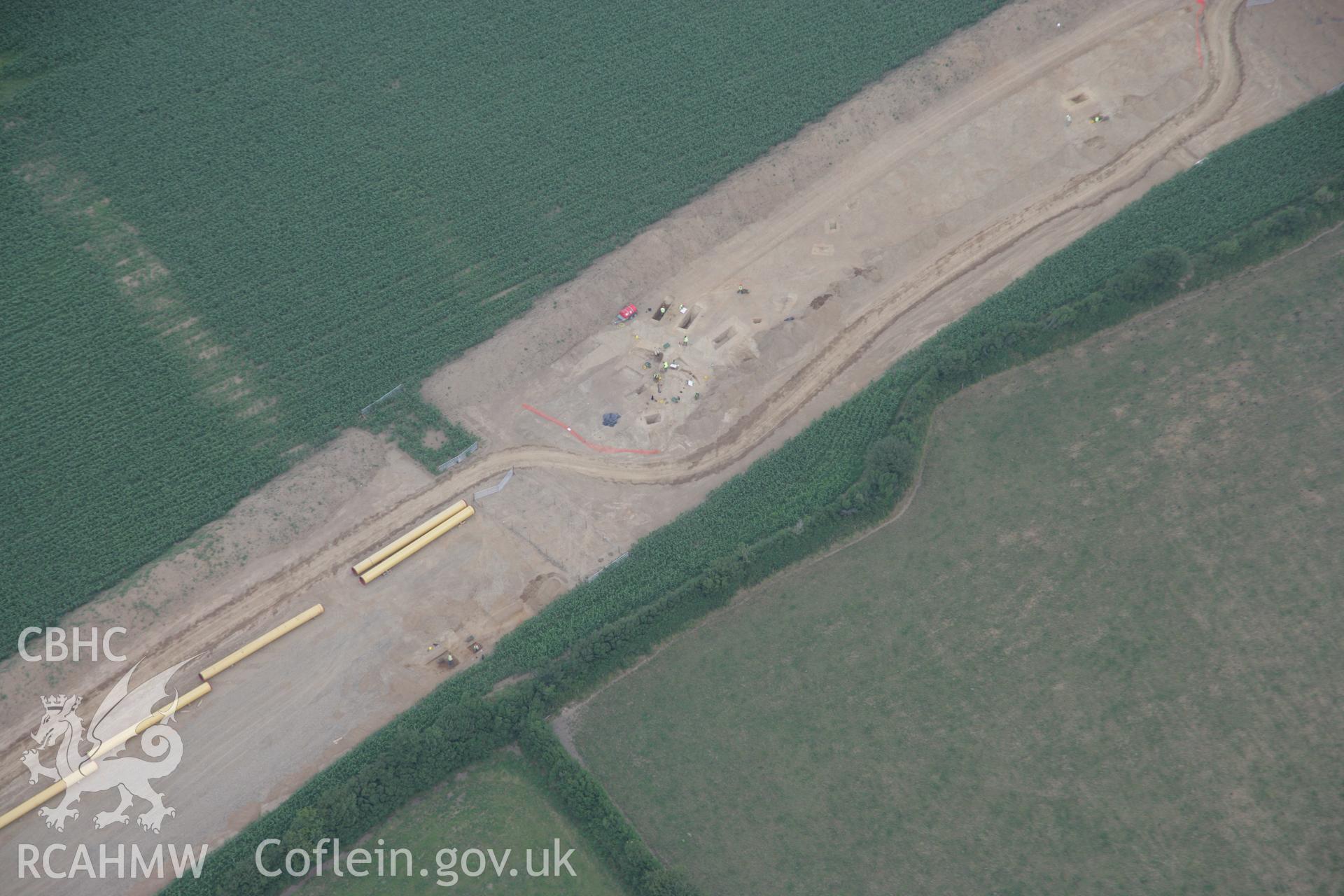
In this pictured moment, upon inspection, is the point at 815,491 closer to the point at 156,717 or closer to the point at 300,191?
the point at 156,717

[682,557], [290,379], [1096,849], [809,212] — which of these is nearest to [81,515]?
[290,379]

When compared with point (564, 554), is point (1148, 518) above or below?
below

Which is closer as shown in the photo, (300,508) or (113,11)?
(300,508)

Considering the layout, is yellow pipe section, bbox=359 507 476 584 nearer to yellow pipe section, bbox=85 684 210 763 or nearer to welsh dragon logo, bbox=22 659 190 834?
yellow pipe section, bbox=85 684 210 763

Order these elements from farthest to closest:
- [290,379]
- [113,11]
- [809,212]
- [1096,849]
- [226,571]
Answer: [113,11] → [809,212] → [290,379] → [226,571] → [1096,849]

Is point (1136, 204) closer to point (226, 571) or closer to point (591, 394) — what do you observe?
point (591, 394)

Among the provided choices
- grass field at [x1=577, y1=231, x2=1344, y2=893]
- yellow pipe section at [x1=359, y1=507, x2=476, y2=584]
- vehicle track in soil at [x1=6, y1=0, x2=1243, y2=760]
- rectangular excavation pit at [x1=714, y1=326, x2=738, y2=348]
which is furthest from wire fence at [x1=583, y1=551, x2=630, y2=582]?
rectangular excavation pit at [x1=714, y1=326, x2=738, y2=348]

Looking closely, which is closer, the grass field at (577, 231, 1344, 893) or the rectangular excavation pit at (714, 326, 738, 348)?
the grass field at (577, 231, 1344, 893)
